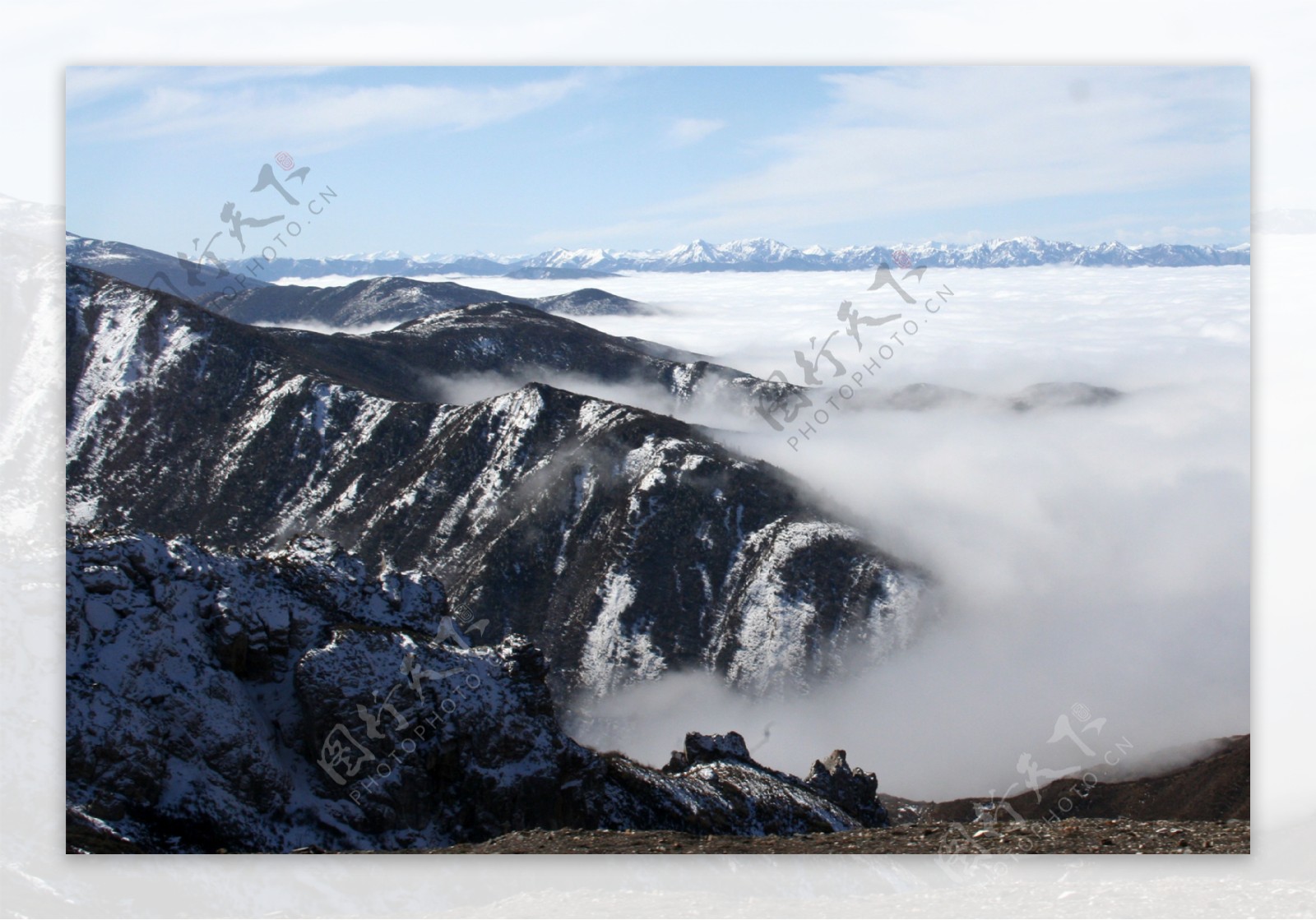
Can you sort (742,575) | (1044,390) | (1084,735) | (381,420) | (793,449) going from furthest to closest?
1. (381,420)
2. (793,449)
3. (742,575)
4. (1044,390)
5. (1084,735)

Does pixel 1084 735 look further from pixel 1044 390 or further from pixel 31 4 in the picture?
pixel 31 4

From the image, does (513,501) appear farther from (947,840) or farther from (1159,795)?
(1159,795)

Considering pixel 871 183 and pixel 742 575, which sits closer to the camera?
pixel 871 183

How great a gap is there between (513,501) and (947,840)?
84.0 feet

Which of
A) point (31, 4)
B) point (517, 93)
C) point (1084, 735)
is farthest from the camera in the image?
point (1084, 735)

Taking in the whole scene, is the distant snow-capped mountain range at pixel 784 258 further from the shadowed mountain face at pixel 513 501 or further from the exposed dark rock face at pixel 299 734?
the shadowed mountain face at pixel 513 501

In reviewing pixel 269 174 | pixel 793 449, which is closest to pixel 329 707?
pixel 269 174

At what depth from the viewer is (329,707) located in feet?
47.6

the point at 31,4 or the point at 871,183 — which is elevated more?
the point at 31,4

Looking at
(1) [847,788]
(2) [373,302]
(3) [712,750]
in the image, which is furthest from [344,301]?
(1) [847,788]

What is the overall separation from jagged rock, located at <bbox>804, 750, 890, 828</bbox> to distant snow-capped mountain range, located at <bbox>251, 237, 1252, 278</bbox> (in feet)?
31.7

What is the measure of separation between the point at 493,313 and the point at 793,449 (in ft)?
98.0

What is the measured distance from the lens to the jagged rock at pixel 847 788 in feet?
56.0

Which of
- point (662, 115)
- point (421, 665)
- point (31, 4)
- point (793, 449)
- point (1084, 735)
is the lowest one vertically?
point (1084, 735)
